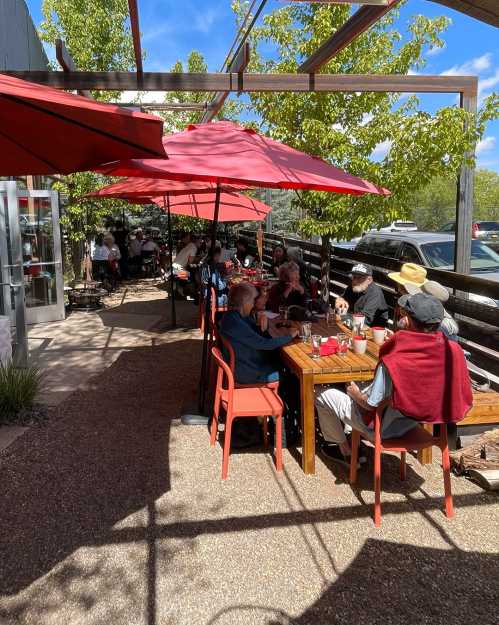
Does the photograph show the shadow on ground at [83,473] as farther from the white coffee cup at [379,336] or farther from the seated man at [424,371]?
the white coffee cup at [379,336]

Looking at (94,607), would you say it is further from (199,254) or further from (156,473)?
(199,254)

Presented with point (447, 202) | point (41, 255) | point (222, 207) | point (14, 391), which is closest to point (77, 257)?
point (41, 255)

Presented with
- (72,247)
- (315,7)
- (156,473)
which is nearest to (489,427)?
(156,473)

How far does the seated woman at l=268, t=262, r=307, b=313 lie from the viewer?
6004 mm

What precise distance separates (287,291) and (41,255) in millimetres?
5502

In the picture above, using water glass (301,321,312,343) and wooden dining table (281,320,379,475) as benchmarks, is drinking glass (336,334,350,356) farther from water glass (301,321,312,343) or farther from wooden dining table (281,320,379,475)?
water glass (301,321,312,343)

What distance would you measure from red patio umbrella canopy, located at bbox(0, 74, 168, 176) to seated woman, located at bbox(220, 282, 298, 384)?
5.03 feet

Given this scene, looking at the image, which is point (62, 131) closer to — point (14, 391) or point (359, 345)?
point (359, 345)

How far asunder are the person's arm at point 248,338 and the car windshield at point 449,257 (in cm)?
497

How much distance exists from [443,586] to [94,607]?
5.53 feet

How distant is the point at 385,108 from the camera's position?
7.01 m

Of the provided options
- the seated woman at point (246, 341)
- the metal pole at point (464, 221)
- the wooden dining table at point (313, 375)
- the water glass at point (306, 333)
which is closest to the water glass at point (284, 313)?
the water glass at point (306, 333)

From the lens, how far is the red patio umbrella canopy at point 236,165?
3.38m

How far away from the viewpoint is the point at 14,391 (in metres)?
4.93
